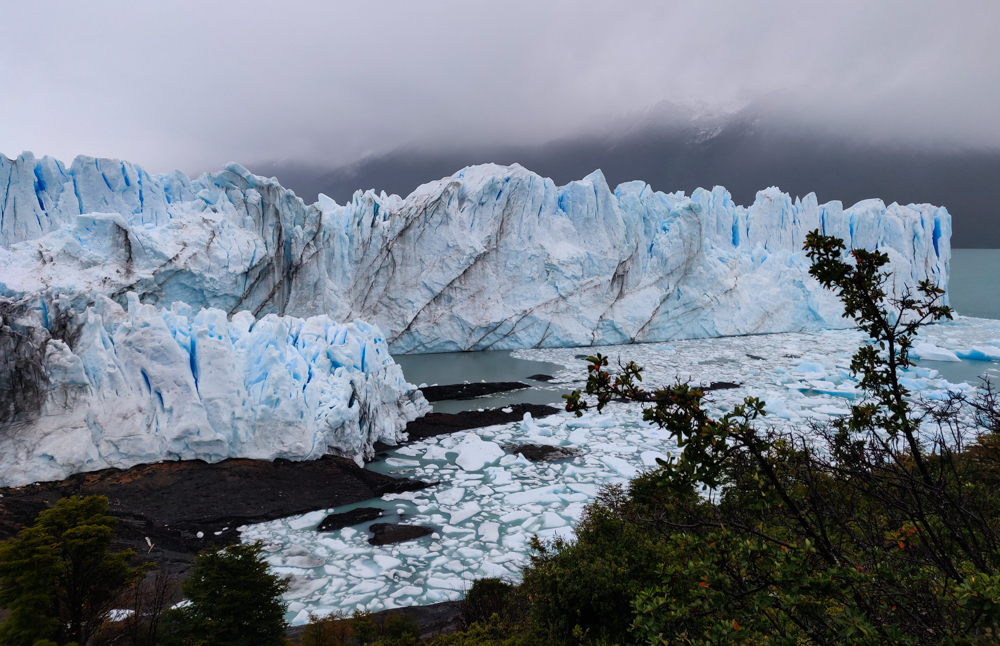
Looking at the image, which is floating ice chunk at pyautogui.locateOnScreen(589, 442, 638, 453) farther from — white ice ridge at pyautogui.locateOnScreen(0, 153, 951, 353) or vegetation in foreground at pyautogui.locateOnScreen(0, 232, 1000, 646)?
white ice ridge at pyautogui.locateOnScreen(0, 153, 951, 353)

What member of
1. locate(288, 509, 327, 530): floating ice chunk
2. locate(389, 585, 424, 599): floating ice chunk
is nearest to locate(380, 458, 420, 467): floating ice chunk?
locate(288, 509, 327, 530): floating ice chunk

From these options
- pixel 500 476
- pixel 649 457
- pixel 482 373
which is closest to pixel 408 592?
pixel 500 476

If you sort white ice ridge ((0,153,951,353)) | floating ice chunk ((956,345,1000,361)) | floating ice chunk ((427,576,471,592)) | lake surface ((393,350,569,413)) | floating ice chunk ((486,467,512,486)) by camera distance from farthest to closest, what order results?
floating ice chunk ((956,345,1000,361))
white ice ridge ((0,153,951,353))
lake surface ((393,350,569,413))
floating ice chunk ((486,467,512,486))
floating ice chunk ((427,576,471,592))

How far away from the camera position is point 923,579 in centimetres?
164

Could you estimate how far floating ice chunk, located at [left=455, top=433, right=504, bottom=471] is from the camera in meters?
9.25

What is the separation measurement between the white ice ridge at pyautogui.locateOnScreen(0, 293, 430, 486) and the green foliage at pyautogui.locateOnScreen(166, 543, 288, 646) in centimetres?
483

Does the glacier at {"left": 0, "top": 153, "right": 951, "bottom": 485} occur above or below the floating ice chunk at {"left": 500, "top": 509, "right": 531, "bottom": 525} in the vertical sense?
above

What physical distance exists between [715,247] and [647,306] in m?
5.90

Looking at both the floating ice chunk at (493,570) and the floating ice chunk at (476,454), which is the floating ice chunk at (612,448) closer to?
the floating ice chunk at (476,454)

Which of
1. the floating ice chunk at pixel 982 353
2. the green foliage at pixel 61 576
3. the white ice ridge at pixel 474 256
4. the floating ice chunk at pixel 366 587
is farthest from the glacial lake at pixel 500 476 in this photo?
the white ice ridge at pixel 474 256

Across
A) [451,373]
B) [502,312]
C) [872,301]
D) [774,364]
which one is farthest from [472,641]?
[502,312]

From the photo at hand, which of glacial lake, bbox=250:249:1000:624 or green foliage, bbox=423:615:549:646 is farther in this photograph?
glacial lake, bbox=250:249:1000:624

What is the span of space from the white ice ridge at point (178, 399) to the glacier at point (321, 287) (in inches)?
1.1

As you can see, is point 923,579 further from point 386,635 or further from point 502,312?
point 502,312
